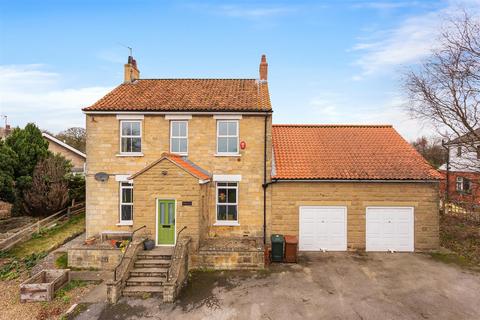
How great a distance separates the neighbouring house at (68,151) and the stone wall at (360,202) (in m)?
23.8

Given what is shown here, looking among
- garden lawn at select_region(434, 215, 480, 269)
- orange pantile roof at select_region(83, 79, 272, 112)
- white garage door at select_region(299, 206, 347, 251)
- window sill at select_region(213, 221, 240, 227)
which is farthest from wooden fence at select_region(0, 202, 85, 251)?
garden lawn at select_region(434, 215, 480, 269)

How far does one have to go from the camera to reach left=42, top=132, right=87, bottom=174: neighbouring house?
27.9 meters

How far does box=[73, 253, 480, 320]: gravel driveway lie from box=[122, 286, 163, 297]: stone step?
291 mm

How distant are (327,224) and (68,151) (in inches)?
1078

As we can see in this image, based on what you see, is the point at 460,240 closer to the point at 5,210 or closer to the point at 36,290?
the point at 36,290

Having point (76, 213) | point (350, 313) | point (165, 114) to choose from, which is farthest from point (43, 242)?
point (350, 313)

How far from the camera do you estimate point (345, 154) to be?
14914 mm

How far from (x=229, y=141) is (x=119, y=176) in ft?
19.3

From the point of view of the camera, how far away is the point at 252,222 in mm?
13672

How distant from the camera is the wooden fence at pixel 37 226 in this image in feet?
46.8

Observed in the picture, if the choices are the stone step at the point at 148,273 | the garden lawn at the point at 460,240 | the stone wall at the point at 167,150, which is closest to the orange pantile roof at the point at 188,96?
the stone wall at the point at 167,150

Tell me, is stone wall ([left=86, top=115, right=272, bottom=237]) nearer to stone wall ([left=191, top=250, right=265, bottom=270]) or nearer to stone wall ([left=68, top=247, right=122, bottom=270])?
stone wall ([left=68, top=247, right=122, bottom=270])

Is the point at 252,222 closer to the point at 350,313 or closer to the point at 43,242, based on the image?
the point at 350,313

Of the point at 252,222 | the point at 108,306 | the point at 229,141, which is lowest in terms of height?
the point at 108,306
